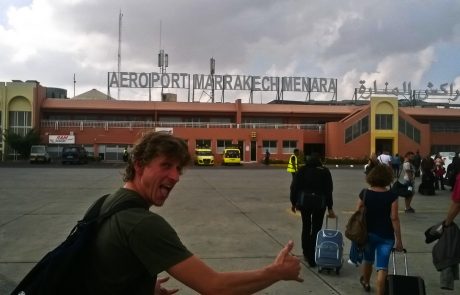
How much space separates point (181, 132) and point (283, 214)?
1830 inches

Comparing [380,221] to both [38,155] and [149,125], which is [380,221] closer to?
[38,155]

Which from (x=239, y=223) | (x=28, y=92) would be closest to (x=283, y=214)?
(x=239, y=223)

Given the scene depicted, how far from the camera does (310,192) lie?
7156mm

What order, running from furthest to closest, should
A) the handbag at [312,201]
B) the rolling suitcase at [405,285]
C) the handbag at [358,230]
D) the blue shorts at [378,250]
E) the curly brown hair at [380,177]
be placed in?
the handbag at [312,201]
the curly brown hair at [380,177]
the handbag at [358,230]
the blue shorts at [378,250]
the rolling suitcase at [405,285]

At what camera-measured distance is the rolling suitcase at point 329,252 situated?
6.25 m

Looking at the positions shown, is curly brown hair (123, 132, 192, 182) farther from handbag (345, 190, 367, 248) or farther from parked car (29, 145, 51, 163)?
parked car (29, 145, 51, 163)

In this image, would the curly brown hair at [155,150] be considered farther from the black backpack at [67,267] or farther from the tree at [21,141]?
the tree at [21,141]

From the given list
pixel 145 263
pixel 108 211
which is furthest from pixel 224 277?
pixel 108 211

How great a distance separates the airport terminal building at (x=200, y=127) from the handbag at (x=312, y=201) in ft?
165

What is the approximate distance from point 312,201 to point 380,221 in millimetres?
1712

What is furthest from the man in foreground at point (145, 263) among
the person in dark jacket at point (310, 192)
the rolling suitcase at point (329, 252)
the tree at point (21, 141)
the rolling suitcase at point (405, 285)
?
the tree at point (21, 141)

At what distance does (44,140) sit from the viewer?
57438 mm

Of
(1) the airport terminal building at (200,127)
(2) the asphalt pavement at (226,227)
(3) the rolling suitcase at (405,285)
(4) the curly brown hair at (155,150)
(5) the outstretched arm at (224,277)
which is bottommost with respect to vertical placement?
(2) the asphalt pavement at (226,227)

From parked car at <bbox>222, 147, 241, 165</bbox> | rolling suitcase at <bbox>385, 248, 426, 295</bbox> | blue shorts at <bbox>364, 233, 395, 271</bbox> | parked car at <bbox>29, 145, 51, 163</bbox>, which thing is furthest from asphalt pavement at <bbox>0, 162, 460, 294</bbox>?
parked car at <bbox>222, 147, 241, 165</bbox>
